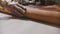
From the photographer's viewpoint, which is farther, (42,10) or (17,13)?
(17,13)

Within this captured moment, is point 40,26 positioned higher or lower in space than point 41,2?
lower

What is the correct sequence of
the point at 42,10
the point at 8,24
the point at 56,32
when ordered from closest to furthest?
the point at 56,32, the point at 42,10, the point at 8,24

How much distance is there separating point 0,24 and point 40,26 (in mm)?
401

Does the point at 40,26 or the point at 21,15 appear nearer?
the point at 40,26

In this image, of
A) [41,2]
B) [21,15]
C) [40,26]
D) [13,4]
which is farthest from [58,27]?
[13,4]

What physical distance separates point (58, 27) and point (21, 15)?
1.39 feet

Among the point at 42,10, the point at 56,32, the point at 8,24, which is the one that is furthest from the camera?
the point at 8,24

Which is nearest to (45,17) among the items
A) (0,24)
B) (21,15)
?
(21,15)

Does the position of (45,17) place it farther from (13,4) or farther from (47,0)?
(13,4)

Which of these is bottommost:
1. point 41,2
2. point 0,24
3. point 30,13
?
point 0,24

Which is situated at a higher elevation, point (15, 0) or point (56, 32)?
point (15, 0)

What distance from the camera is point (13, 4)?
1.24 metres

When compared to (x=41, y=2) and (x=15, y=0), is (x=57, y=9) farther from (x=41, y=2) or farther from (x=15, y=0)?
(x=15, y=0)

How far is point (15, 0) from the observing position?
1.19 m
